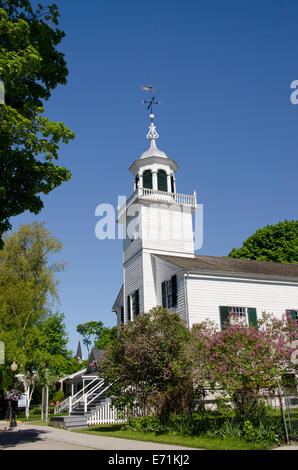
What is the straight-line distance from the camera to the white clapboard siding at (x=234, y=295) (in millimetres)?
20609

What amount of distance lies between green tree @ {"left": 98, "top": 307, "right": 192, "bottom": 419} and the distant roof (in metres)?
5.62

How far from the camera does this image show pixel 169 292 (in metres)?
22.3

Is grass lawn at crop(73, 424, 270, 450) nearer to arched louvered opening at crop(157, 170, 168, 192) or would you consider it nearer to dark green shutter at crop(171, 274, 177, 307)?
dark green shutter at crop(171, 274, 177, 307)

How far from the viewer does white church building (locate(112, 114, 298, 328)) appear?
21031mm

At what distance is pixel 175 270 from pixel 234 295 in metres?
3.36

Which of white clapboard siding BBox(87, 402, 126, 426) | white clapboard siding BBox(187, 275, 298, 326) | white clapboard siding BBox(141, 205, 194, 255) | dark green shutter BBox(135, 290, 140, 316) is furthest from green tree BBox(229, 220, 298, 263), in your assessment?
white clapboard siding BBox(87, 402, 126, 426)

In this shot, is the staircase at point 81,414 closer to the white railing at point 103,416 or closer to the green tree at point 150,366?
the white railing at point 103,416

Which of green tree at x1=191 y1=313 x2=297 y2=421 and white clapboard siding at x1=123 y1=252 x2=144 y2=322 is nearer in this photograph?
green tree at x1=191 y1=313 x2=297 y2=421

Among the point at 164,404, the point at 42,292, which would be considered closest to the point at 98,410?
the point at 164,404

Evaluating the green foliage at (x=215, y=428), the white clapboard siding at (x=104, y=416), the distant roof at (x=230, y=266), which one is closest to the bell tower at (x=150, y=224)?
the distant roof at (x=230, y=266)

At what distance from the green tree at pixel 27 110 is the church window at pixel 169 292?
10998 millimetres

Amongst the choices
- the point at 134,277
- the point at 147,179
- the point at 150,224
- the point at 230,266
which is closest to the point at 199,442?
the point at 230,266
